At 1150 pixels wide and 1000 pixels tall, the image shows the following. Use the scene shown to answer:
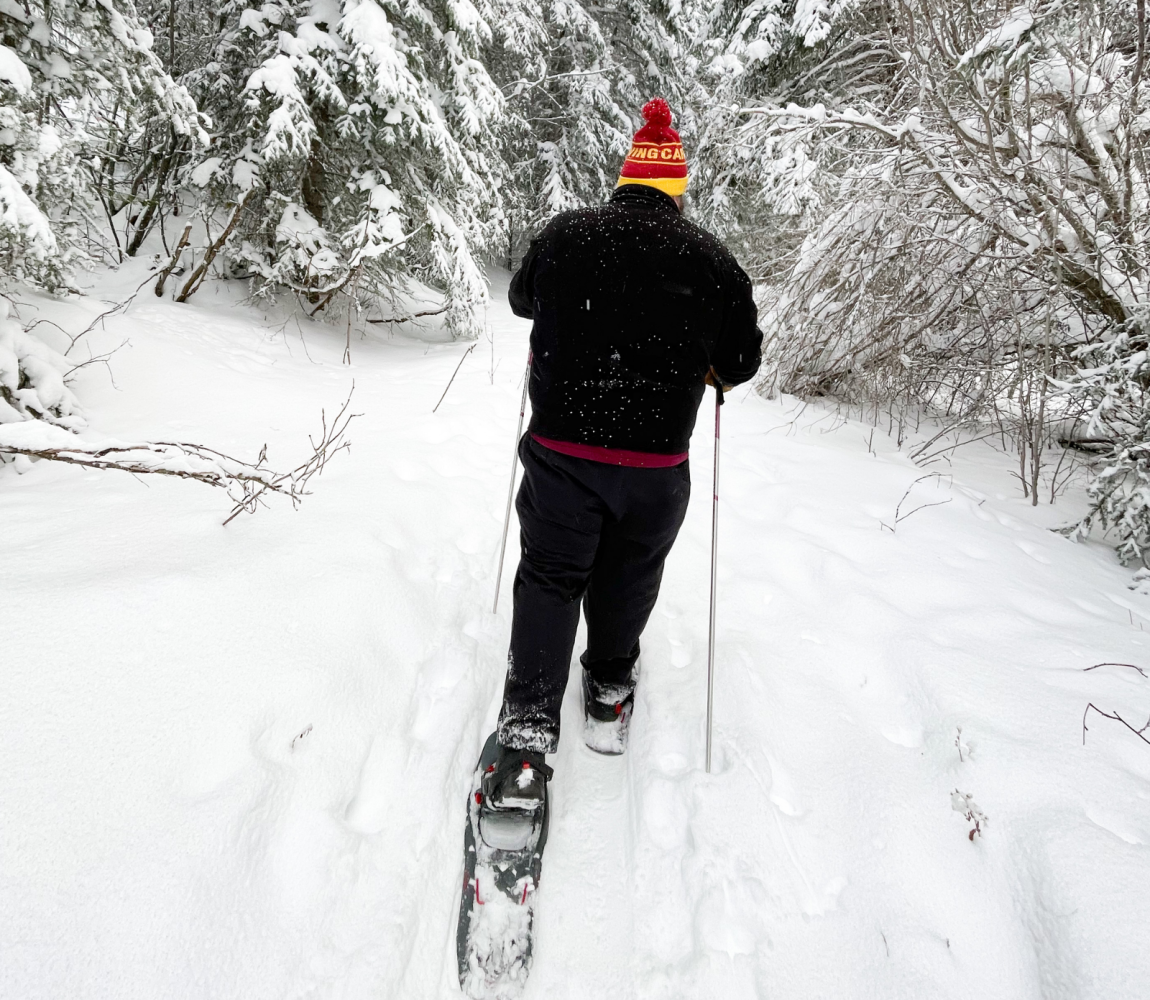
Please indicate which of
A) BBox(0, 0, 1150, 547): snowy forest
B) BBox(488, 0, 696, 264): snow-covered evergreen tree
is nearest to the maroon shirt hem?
BBox(0, 0, 1150, 547): snowy forest

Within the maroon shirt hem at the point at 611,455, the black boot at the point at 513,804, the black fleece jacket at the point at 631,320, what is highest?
the black fleece jacket at the point at 631,320

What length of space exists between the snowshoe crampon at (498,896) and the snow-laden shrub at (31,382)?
3.38 metres

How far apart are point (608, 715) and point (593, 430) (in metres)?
1.06

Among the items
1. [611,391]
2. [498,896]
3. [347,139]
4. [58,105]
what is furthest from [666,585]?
[347,139]

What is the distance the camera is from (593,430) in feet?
5.20

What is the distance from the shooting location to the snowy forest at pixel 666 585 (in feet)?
4.44

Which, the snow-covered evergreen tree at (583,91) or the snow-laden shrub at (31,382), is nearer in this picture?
the snow-laden shrub at (31,382)

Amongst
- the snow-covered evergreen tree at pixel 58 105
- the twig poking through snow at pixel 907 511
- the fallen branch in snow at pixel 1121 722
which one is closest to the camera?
the fallen branch in snow at pixel 1121 722

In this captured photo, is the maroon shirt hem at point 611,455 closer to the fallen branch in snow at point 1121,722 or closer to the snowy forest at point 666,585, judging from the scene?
the snowy forest at point 666,585

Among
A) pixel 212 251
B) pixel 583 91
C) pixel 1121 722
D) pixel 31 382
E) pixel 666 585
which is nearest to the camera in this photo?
pixel 1121 722

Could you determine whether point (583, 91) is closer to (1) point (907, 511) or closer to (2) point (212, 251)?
(2) point (212, 251)

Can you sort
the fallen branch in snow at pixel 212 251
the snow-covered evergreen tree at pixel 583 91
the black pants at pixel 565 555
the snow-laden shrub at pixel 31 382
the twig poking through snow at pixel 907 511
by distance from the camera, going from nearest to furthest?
the black pants at pixel 565 555 < the snow-laden shrub at pixel 31 382 < the twig poking through snow at pixel 907 511 < the fallen branch in snow at pixel 212 251 < the snow-covered evergreen tree at pixel 583 91

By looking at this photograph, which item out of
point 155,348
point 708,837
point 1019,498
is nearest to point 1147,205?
point 1019,498

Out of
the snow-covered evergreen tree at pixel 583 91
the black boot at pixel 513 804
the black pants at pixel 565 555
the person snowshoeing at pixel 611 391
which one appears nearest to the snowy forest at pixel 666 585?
the black boot at pixel 513 804
